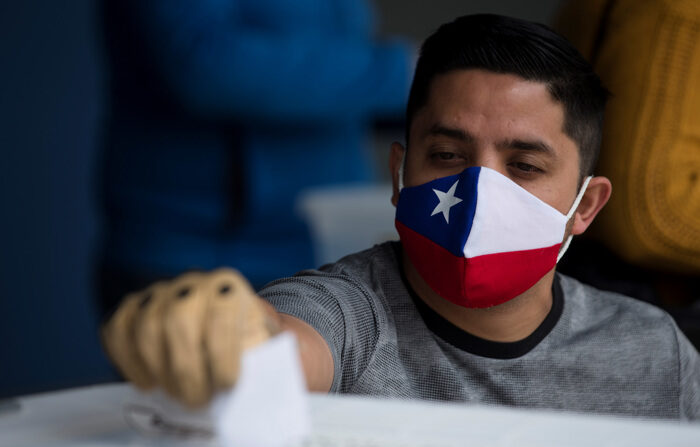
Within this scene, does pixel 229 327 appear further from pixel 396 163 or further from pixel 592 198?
Result: pixel 592 198

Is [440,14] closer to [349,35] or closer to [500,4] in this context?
[500,4]

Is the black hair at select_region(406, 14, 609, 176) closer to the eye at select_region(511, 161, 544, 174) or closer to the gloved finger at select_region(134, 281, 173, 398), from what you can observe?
the eye at select_region(511, 161, 544, 174)

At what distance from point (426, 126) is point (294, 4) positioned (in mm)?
548

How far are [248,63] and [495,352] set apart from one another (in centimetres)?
72

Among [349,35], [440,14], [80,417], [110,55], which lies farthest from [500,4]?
[80,417]

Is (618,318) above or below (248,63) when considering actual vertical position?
below

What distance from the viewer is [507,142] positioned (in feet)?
3.43

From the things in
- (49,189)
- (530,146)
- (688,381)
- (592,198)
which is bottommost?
(49,189)

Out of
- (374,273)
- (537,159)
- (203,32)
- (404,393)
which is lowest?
(404,393)

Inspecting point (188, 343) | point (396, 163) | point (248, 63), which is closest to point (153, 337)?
point (188, 343)

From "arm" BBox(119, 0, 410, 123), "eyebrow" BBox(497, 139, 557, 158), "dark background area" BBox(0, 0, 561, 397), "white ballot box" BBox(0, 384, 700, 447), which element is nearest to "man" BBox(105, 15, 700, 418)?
"eyebrow" BBox(497, 139, 557, 158)

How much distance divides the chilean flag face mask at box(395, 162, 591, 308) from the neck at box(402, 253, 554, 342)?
0.04m

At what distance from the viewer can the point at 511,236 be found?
1.03 metres

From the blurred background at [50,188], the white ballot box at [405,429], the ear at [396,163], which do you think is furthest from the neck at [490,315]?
the blurred background at [50,188]
